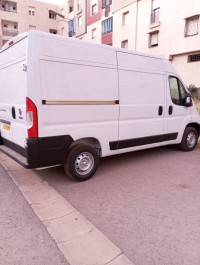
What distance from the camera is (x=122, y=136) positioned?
4371mm

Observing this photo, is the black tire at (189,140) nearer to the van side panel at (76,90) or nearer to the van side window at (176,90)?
the van side window at (176,90)

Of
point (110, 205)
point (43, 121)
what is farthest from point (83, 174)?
point (43, 121)

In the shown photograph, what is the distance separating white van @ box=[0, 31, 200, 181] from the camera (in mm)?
3275

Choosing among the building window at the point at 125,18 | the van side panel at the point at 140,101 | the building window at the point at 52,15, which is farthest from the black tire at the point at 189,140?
the building window at the point at 52,15

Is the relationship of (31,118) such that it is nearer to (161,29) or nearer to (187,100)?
(187,100)

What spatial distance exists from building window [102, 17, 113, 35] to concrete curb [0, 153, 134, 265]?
78.4 feet

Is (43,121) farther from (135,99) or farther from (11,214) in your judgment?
(135,99)

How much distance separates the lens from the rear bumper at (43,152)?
10.8ft

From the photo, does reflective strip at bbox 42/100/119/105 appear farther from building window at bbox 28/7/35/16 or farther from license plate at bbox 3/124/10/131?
building window at bbox 28/7/35/16

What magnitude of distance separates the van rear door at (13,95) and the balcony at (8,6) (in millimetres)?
34228

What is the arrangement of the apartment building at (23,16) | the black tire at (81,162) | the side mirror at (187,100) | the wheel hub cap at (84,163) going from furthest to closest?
the apartment building at (23,16), the side mirror at (187,100), the wheel hub cap at (84,163), the black tire at (81,162)

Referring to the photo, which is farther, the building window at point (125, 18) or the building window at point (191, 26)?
the building window at point (125, 18)

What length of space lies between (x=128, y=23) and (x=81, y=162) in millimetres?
21029

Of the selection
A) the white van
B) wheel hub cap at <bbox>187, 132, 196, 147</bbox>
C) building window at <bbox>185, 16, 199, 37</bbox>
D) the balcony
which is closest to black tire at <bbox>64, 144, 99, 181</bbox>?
the white van
